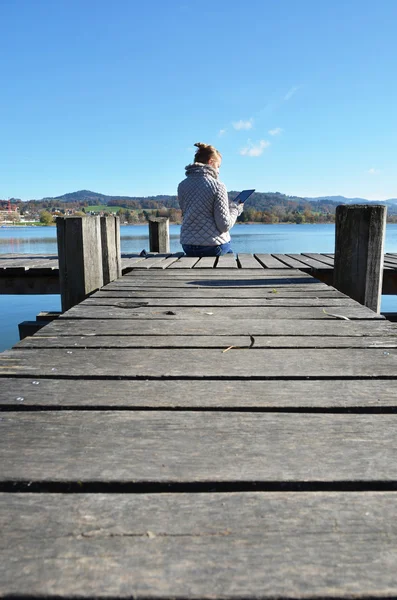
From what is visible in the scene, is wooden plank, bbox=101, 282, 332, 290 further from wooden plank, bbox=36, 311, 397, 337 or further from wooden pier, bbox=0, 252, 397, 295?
wooden pier, bbox=0, 252, 397, 295

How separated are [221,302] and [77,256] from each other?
52.9 inches

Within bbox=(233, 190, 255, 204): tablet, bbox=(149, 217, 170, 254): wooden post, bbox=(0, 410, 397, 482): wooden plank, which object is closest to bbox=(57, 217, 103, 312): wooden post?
bbox=(0, 410, 397, 482): wooden plank

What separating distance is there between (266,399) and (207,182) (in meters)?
4.97

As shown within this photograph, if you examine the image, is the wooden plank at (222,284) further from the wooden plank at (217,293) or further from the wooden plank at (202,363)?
the wooden plank at (202,363)

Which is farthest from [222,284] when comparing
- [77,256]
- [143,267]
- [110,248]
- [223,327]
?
[223,327]

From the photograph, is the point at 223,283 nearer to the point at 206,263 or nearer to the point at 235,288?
the point at 235,288

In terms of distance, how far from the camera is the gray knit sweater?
6.12 m

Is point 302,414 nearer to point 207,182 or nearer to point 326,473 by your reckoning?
point 326,473

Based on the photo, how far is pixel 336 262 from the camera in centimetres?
409

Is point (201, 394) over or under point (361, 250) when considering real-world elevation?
under

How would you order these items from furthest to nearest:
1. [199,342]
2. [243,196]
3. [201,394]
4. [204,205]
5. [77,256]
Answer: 1. [243,196]
2. [204,205]
3. [77,256]
4. [199,342]
5. [201,394]

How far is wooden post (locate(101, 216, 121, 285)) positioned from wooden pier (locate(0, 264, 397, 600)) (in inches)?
85.2

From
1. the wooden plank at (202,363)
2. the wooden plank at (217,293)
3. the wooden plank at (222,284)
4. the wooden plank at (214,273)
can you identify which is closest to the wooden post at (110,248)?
the wooden plank at (214,273)

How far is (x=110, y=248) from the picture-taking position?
4449 mm
